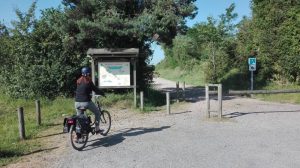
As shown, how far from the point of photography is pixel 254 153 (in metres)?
8.90

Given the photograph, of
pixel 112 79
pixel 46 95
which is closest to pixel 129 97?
pixel 112 79

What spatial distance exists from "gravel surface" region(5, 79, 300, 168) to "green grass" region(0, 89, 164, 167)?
79 cm

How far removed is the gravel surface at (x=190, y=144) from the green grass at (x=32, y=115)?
0.79m

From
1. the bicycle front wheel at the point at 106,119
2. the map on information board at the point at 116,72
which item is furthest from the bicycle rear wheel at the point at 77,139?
the map on information board at the point at 116,72

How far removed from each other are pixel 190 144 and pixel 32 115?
837 cm

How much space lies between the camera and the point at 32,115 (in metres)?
16.2

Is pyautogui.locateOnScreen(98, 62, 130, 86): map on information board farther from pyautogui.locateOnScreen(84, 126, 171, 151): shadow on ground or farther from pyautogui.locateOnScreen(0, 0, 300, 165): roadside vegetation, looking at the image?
pyautogui.locateOnScreen(84, 126, 171, 151): shadow on ground

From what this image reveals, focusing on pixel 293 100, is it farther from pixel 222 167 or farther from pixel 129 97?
pixel 222 167

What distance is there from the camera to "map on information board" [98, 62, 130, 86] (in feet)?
58.8

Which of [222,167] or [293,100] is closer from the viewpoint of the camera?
[222,167]

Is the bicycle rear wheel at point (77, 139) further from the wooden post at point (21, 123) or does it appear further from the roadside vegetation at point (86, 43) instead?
the roadside vegetation at point (86, 43)

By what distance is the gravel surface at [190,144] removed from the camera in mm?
8242

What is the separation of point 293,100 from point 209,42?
12.6 meters

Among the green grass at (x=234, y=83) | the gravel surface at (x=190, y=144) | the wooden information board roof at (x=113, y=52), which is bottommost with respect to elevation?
the gravel surface at (x=190, y=144)
